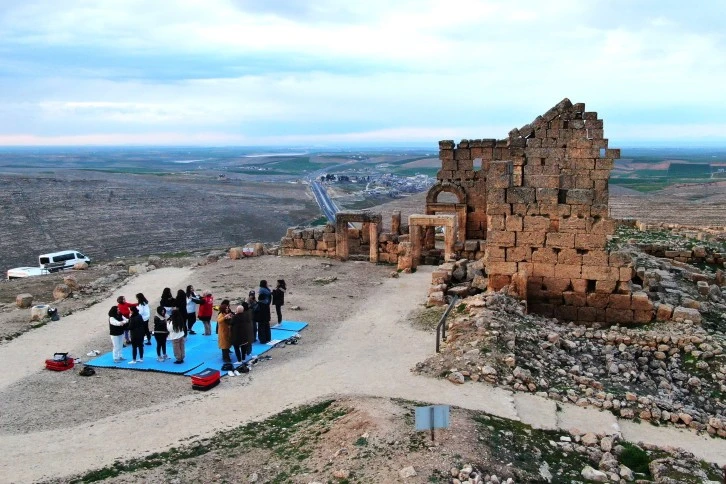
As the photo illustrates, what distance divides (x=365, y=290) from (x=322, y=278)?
2.08 metres

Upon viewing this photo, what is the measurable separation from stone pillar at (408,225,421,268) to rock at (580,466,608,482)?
13.7 meters

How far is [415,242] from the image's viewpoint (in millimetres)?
21609

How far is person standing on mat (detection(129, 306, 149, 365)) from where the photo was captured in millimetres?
12422

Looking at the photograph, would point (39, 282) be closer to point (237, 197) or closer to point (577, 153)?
point (577, 153)

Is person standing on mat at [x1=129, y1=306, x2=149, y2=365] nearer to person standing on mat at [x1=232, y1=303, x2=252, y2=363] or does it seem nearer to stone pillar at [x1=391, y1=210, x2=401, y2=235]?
person standing on mat at [x1=232, y1=303, x2=252, y2=363]

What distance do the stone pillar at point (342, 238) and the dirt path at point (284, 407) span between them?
34.8ft

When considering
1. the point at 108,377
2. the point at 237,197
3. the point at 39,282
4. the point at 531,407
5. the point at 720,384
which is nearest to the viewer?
the point at 531,407

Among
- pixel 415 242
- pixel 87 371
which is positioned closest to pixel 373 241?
pixel 415 242

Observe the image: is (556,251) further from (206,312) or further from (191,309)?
(191,309)

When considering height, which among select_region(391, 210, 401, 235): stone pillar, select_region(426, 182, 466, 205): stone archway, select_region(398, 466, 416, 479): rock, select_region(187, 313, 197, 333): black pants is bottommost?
select_region(187, 313, 197, 333): black pants

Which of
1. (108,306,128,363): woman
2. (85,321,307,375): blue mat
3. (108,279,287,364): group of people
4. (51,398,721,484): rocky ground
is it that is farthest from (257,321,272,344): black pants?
(51,398,721,484): rocky ground

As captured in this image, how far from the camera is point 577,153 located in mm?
21672

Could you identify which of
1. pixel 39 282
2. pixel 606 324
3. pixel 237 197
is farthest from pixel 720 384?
pixel 237 197

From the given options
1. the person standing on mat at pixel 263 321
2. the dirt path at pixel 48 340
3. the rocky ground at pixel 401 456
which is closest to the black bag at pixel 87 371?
the dirt path at pixel 48 340
